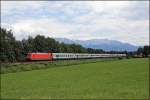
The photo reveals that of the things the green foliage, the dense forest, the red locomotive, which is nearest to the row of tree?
the dense forest

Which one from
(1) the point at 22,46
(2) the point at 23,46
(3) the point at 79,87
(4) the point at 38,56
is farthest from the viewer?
(2) the point at 23,46

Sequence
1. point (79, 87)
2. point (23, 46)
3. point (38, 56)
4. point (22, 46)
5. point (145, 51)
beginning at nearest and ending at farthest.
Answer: point (79, 87) < point (38, 56) < point (22, 46) < point (23, 46) < point (145, 51)

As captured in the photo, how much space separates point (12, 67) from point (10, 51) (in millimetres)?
42375

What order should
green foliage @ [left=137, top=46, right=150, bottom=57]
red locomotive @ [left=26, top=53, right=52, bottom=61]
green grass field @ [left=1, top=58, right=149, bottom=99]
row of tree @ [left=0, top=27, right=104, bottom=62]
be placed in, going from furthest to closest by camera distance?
green foliage @ [left=137, top=46, right=150, bottom=57] → row of tree @ [left=0, top=27, right=104, bottom=62] → red locomotive @ [left=26, top=53, right=52, bottom=61] → green grass field @ [left=1, top=58, right=149, bottom=99]

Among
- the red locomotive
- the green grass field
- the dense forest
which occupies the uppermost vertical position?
the dense forest

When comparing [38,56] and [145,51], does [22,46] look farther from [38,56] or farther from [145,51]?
[145,51]

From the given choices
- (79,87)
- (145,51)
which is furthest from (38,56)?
(145,51)

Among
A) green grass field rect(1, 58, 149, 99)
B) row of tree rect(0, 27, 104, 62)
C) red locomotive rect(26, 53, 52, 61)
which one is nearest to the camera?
green grass field rect(1, 58, 149, 99)

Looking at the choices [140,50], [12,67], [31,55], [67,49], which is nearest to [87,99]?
[12,67]

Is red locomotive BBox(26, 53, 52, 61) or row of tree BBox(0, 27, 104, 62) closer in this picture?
red locomotive BBox(26, 53, 52, 61)

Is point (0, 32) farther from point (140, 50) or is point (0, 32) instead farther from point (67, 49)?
point (140, 50)

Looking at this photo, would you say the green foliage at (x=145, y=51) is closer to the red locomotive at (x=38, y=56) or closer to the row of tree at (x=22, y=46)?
the row of tree at (x=22, y=46)

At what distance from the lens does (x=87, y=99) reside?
52.1 ft

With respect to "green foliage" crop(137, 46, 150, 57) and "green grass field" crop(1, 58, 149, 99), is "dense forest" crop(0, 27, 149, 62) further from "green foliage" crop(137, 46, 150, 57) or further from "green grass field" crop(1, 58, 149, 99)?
"green grass field" crop(1, 58, 149, 99)
